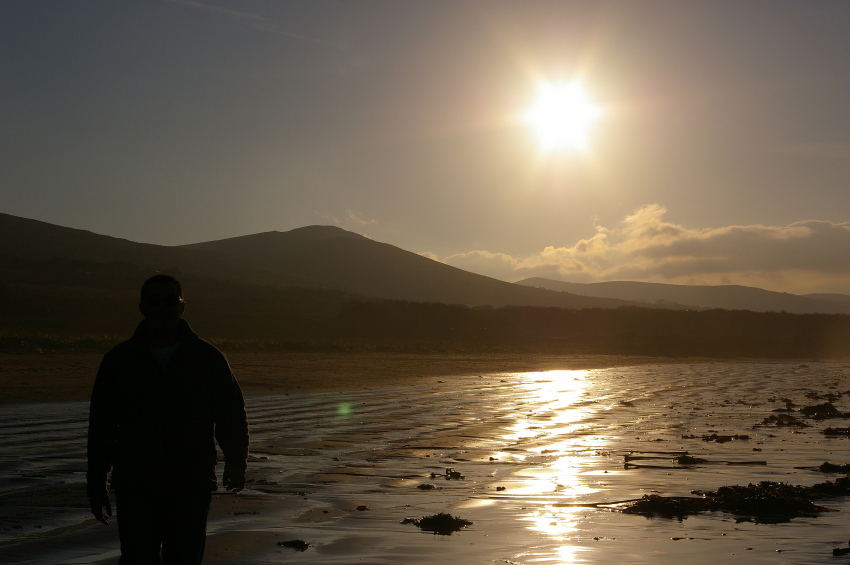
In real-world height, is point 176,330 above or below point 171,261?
below

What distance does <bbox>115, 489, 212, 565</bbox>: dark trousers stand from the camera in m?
4.99

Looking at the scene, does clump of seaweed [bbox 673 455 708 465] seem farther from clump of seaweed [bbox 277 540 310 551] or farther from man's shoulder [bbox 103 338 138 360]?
man's shoulder [bbox 103 338 138 360]

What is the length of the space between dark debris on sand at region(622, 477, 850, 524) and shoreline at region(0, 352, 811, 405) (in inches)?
815

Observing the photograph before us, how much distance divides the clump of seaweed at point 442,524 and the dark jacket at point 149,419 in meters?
4.12

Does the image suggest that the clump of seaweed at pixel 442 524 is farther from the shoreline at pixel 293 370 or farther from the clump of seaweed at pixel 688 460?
the shoreline at pixel 293 370

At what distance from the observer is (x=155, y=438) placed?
5.07m

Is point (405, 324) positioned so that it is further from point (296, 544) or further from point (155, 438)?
point (155, 438)

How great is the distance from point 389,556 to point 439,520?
4.48 feet

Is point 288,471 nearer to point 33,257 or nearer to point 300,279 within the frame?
point 33,257

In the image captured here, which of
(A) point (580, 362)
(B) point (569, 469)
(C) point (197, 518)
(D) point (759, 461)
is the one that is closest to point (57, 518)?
(C) point (197, 518)

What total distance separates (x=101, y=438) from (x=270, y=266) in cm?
17162

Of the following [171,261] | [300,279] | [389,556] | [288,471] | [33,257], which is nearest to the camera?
[389,556]

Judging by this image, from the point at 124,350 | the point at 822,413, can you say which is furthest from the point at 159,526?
the point at 822,413

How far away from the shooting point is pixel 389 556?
770 cm
